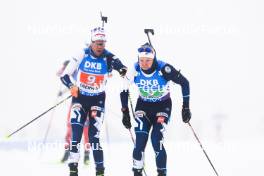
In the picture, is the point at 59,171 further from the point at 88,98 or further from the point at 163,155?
the point at 163,155

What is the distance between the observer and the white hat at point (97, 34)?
9.58m

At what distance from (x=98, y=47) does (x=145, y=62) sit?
0.97 m

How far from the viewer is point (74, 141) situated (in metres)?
9.49

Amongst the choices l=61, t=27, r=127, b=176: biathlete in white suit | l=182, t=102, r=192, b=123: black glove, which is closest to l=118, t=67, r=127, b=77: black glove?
l=61, t=27, r=127, b=176: biathlete in white suit

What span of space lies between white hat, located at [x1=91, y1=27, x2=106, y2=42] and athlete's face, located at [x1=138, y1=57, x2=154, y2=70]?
2.68 ft

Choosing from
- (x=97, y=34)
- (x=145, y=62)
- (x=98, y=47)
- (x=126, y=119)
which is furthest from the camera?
(x=98, y=47)

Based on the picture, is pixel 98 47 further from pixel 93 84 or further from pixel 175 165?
pixel 175 165

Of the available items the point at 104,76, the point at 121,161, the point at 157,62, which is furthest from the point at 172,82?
the point at 121,161

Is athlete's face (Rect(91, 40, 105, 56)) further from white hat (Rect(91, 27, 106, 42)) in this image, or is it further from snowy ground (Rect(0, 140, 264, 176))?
snowy ground (Rect(0, 140, 264, 176))

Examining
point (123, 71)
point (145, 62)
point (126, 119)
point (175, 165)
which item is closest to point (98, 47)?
point (123, 71)

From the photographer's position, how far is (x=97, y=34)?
9.57 meters

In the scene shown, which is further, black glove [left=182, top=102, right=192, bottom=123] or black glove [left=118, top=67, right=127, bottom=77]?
black glove [left=118, top=67, right=127, bottom=77]

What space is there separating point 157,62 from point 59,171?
13.8 feet

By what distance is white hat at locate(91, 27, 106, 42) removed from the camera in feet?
31.4
